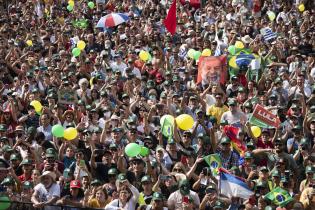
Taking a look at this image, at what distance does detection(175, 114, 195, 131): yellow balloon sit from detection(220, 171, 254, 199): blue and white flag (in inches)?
76.2

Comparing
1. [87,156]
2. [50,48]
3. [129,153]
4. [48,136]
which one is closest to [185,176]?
[129,153]

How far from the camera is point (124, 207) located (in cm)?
1069

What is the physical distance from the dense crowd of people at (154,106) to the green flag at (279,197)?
15 mm

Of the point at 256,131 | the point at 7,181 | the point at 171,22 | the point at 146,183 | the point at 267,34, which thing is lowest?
the point at 256,131

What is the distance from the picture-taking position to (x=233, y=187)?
11.2m

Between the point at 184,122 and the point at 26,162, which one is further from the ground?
the point at 26,162

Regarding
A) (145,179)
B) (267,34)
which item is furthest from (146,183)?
(267,34)

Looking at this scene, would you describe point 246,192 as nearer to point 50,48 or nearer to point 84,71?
point 84,71

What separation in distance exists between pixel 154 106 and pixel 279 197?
3652mm

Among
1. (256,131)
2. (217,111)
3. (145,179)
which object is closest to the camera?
(145,179)

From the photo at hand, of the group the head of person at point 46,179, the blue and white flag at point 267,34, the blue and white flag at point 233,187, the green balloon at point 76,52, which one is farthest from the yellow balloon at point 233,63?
the head of person at point 46,179

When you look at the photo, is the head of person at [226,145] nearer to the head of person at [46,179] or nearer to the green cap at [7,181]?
the head of person at [46,179]

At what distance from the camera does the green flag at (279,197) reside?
10.9 metres

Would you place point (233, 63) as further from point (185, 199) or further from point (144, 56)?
point (185, 199)
